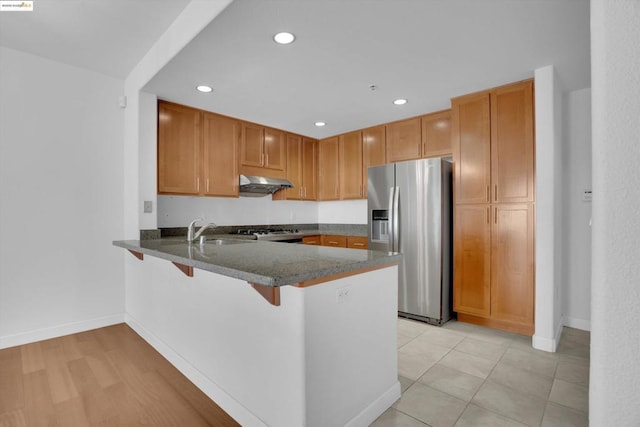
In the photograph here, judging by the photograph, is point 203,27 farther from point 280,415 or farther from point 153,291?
point 280,415

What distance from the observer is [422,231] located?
337 cm

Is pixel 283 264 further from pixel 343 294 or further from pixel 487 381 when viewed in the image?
pixel 487 381

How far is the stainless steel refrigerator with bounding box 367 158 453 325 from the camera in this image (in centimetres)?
328

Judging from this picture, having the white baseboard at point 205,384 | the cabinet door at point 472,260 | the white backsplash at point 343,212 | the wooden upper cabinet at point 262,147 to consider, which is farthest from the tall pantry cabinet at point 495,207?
the white baseboard at point 205,384

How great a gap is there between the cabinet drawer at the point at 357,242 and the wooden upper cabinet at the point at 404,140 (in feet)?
3.86

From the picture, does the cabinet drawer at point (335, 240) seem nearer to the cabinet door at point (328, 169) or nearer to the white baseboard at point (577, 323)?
the cabinet door at point (328, 169)

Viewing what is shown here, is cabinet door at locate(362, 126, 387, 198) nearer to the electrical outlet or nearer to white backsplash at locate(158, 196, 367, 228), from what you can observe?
white backsplash at locate(158, 196, 367, 228)

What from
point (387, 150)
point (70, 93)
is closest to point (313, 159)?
point (387, 150)

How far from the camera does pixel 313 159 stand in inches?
200

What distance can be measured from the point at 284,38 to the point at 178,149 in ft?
6.33

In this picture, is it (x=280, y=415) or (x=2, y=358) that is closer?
(x=280, y=415)

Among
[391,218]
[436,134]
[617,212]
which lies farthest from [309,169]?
[617,212]

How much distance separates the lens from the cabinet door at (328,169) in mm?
4875

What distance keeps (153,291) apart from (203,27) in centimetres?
212
